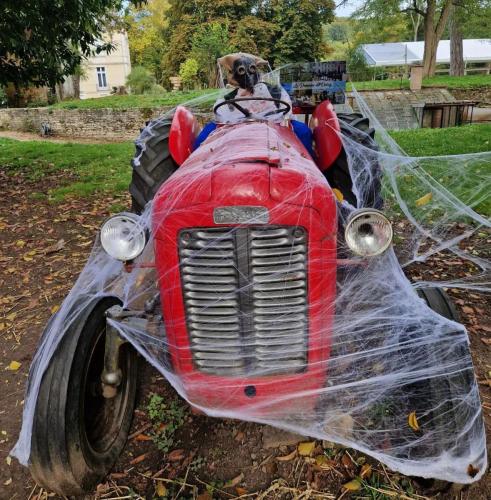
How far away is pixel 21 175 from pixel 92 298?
705 centimetres

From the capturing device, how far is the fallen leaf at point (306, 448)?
263cm

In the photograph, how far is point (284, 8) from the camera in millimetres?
31844

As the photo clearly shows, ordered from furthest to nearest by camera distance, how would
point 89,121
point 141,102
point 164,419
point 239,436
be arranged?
point 141,102 → point 89,121 → point 164,419 → point 239,436

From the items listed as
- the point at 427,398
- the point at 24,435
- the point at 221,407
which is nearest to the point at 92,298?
the point at 24,435

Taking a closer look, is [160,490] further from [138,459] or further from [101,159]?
[101,159]

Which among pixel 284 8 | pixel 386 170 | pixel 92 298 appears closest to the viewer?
pixel 92 298

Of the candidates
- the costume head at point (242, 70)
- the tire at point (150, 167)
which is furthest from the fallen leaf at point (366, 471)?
the costume head at point (242, 70)

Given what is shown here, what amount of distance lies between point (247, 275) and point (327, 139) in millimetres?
1986

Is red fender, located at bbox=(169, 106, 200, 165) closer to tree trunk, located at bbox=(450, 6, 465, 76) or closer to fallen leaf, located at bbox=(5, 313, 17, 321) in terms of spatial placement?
fallen leaf, located at bbox=(5, 313, 17, 321)

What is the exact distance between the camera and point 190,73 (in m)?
26.8

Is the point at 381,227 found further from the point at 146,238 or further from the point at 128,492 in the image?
the point at 128,492

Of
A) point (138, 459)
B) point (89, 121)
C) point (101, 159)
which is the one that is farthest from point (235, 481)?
point (89, 121)

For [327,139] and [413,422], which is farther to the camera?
[327,139]

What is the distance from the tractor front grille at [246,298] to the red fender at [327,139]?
5.84 feet
